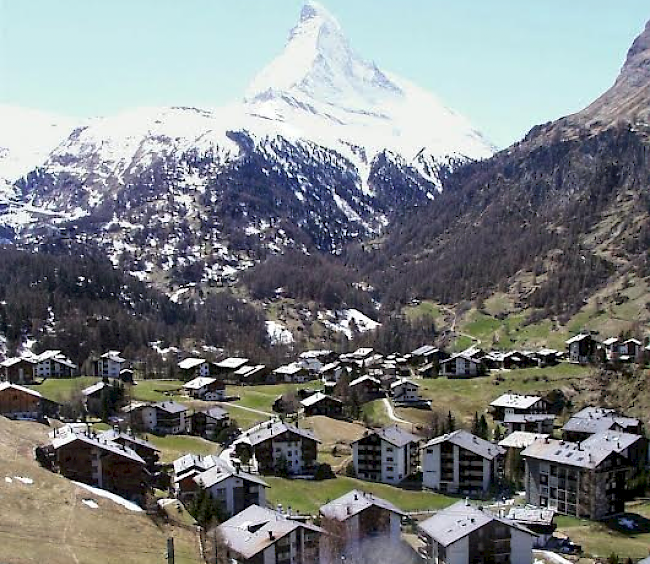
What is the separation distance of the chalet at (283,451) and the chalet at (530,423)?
2884 centimetres

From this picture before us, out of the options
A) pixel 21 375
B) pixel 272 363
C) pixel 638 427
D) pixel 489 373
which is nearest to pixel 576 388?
pixel 489 373

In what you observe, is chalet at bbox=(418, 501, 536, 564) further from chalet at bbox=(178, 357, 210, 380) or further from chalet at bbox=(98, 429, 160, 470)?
chalet at bbox=(178, 357, 210, 380)

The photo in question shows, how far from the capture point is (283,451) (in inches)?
3374

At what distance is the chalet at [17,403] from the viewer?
8825 centimetres

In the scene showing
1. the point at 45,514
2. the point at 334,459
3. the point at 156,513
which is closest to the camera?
the point at 45,514

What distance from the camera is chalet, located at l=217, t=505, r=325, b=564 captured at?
5462 centimetres

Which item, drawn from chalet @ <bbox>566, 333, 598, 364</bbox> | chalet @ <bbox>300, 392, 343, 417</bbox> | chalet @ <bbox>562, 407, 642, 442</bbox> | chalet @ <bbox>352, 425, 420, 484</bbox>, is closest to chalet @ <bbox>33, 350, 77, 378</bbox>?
chalet @ <bbox>300, 392, 343, 417</bbox>

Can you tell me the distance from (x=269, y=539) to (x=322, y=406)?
55409 mm

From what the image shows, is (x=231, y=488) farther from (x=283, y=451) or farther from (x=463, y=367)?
(x=463, y=367)

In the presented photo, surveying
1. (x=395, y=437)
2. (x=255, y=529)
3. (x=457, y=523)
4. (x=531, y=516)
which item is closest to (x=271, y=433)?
(x=395, y=437)

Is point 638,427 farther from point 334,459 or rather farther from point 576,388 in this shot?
point 334,459

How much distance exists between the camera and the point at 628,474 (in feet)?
Result: 276

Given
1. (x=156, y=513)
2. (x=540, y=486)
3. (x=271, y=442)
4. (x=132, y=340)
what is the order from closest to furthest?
1. (x=156, y=513)
2. (x=540, y=486)
3. (x=271, y=442)
4. (x=132, y=340)

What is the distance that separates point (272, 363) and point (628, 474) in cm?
8193
